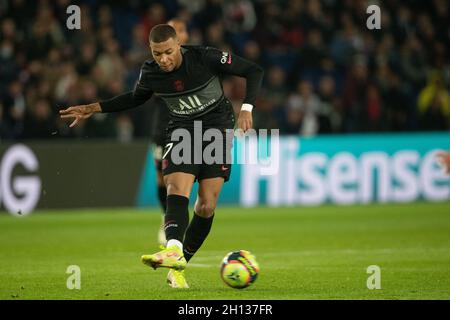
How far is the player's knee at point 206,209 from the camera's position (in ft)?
27.1

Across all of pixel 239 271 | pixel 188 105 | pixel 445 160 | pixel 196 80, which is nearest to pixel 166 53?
pixel 196 80

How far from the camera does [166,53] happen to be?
799 centimetres

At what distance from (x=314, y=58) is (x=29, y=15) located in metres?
5.74

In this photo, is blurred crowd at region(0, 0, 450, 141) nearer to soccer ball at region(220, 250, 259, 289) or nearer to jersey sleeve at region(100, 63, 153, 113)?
jersey sleeve at region(100, 63, 153, 113)

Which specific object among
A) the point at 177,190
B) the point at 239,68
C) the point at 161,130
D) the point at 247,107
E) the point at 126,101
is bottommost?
the point at 177,190

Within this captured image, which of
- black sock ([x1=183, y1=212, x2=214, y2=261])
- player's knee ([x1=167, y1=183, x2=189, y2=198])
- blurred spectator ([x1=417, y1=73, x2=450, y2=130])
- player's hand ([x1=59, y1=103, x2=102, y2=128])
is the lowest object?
black sock ([x1=183, y1=212, x2=214, y2=261])

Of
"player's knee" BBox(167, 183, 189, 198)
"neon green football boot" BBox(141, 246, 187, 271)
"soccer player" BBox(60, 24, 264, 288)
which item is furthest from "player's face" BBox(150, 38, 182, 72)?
"neon green football boot" BBox(141, 246, 187, 271)

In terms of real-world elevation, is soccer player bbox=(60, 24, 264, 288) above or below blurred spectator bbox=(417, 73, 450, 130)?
below

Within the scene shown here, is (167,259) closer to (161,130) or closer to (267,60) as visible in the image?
(161,130)

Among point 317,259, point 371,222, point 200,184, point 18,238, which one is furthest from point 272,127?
point 200,184

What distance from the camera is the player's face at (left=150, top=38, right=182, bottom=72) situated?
26.1 feet

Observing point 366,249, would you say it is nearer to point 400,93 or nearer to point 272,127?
point 272,127

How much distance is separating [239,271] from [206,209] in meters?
0.68

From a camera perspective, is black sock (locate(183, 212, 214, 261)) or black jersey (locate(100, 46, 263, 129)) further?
black sock (locate(183, 212, 214, 261))
